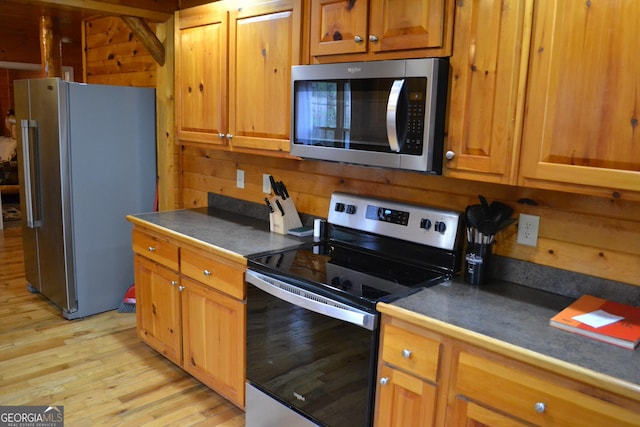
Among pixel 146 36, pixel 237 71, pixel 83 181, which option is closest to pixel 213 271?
pixel 237 71

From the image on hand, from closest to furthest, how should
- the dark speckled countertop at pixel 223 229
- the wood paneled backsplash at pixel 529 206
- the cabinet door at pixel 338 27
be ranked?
1. the wood paneled backsplash at pixel 529 206
2. the cabinet door at pixel 338 27
3. the dark speckled countertop at pixel 223 229

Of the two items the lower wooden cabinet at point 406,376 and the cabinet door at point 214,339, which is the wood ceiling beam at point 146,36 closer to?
the cabinet door at point 214,339

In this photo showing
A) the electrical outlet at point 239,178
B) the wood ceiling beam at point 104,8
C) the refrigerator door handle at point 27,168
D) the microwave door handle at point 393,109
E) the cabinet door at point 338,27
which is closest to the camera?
the microwave door handle at point 393,109

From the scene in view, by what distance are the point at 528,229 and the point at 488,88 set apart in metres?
0.58

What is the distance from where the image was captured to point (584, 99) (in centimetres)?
153

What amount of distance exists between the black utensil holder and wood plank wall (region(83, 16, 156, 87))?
118 inches

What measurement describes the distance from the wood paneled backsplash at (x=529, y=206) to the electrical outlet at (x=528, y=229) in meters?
0.02

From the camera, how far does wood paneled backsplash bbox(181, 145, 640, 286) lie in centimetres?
175

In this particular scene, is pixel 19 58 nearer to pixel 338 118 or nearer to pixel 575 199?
pixel 338 118

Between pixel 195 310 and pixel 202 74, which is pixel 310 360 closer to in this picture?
pixel 195 310

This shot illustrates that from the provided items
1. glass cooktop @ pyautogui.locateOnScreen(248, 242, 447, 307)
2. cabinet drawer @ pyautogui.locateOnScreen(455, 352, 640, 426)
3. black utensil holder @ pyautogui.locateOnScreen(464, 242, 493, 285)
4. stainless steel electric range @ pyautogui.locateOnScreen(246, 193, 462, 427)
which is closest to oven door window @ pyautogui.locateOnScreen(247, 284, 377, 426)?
stainless steel electric range @ pyautogui.locateOnScreen(246, 193, 462, 427)

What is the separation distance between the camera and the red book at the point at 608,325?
4.88 feet

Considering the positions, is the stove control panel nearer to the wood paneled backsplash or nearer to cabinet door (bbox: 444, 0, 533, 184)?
the wood paneled backsplash

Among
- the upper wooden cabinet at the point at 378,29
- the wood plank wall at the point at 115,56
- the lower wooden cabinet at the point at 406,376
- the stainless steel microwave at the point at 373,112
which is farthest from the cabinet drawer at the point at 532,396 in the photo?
the wood plank wall at the point at 115,56
